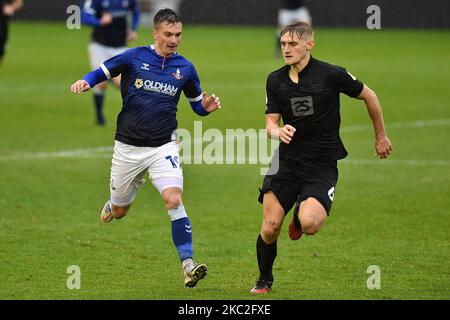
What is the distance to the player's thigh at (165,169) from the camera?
29.9 feet

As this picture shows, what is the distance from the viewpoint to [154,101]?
932cm

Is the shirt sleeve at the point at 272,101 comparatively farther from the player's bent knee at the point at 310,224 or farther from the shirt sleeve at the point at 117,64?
the shirt sleeve at the point at 117,64

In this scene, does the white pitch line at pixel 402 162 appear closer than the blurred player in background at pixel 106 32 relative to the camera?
Yes

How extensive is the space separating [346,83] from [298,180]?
0.96 metres

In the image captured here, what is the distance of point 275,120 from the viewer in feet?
28.9

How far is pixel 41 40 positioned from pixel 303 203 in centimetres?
2940

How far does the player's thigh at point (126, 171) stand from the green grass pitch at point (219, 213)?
70 cm

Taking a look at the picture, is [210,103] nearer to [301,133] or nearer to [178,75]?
[178,75]

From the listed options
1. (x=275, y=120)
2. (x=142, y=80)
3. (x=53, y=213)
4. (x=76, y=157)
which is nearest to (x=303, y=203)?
(x=275, y=120)

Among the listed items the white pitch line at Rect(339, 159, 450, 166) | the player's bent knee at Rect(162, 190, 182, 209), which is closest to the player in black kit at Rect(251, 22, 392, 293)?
the player's bent knee at Rect(162, 190, 182, 209)

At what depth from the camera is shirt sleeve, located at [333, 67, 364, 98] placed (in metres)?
8.82

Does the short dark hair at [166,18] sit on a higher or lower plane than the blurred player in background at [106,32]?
higher

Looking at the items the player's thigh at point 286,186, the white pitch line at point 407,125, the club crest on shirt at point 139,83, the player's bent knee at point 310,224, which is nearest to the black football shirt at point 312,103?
the player's thigh at point 286,186

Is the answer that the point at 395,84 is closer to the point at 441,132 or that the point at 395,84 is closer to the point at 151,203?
the point at 441,132
